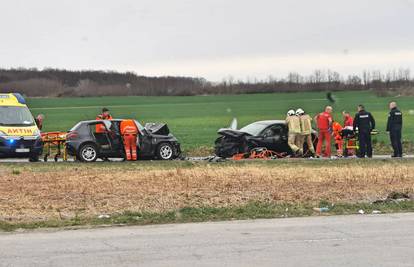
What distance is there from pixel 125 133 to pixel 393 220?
1260 cm

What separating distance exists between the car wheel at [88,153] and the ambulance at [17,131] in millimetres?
1769

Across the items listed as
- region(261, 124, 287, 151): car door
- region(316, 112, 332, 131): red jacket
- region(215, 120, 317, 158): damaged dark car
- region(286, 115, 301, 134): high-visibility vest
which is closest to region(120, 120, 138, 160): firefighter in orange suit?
region(215, 120, 317, 158): damaged dark car

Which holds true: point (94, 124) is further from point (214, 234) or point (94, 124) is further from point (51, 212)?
point (214, 234)

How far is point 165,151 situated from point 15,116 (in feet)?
17.1

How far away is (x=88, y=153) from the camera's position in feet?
71.5

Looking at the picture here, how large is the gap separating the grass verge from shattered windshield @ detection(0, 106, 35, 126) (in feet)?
41.4

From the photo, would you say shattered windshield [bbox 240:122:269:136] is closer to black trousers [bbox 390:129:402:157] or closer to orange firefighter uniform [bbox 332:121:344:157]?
orange firefighter uniform [bbox 332:121:344:157]

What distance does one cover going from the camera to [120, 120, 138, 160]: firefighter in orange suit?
71.3ft

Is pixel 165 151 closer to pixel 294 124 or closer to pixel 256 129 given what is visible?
pixel 256 129

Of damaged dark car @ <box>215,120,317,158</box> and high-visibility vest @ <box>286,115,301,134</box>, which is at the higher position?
high-visibility vest @ <box>286,115,301,134</box>

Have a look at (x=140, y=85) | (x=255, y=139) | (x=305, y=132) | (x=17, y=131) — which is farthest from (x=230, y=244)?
(x=140, y=85)

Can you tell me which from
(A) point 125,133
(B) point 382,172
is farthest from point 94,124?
(B) point 382,172

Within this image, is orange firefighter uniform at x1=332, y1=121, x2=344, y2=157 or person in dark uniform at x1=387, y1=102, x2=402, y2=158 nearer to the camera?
person in dark uniform at x1=387, y1=102, x2=402, y2=158

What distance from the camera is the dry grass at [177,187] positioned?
11938 mm
